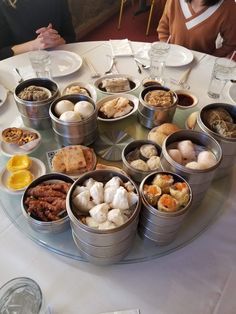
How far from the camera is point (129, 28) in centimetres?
325

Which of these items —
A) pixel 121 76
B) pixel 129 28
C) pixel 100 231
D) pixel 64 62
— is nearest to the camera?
pixel 100 231

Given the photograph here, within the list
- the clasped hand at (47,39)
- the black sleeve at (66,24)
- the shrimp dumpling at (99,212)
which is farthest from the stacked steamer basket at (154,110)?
the black sleeve at (66,24)

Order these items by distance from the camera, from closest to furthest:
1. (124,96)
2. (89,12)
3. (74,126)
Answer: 1. (74,126)
2. (124,96)
3. (89,12)

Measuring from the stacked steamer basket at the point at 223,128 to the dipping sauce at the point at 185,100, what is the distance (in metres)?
0.20

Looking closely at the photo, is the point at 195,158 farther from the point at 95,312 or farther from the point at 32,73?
the point at 32,73

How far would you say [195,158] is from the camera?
0.83m

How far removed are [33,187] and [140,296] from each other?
38cm

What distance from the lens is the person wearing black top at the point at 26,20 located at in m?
1.54

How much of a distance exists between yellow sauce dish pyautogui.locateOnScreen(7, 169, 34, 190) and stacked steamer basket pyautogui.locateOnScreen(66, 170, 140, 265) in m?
0.23

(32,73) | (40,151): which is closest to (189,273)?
(40,151)

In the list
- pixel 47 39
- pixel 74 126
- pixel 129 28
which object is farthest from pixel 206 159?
pixel 129 28

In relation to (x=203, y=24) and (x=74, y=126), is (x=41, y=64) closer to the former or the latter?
(x=74, y=126)

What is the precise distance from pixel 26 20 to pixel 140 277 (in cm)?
152

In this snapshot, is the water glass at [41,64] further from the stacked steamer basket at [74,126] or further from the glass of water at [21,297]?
the glass of water at [21,297]
